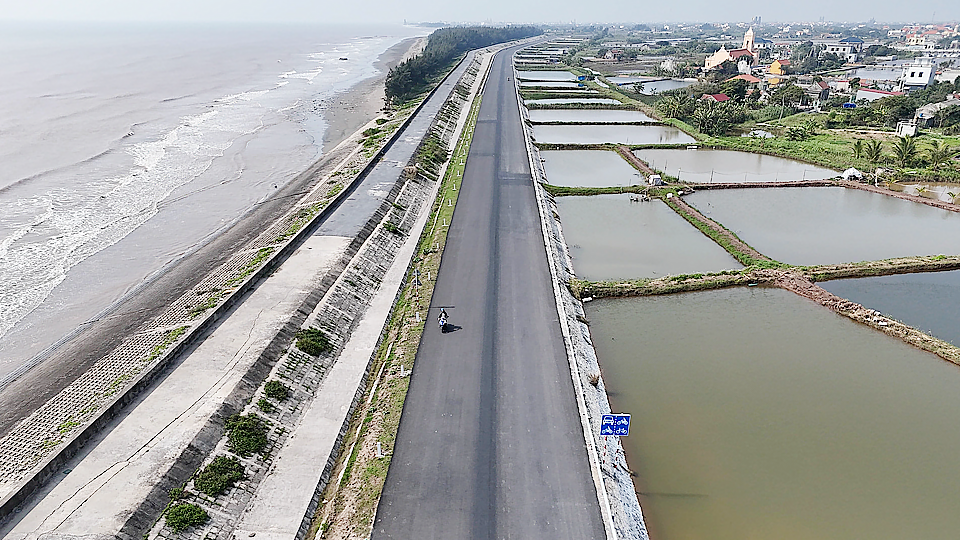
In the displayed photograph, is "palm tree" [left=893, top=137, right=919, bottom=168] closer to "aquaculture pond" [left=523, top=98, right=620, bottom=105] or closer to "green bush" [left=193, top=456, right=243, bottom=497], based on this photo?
"aquaculture pond" [left=523, top=98, right=620, bottom=105]

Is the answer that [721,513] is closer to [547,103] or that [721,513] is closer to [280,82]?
[547,103]

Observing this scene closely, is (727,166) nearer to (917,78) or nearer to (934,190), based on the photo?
(934,190)

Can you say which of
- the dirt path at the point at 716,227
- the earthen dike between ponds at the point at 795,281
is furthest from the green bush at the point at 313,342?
the dirt path at the point at 716,227

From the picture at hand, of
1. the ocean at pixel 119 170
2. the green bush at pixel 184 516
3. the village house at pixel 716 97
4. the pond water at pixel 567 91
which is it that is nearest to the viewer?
the green bush at pixel 184 516

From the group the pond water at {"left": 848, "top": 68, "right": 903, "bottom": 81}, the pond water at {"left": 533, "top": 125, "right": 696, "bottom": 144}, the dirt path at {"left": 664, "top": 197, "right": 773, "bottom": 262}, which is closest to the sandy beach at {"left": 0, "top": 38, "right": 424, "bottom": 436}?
the pond water at {"left": 533, "top": 125, "right": 696, "bottom": 144}

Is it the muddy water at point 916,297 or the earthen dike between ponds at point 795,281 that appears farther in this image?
the muddy water at point 916,297

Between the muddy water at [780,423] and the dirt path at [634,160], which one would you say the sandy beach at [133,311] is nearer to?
the muddy water at [780,423]

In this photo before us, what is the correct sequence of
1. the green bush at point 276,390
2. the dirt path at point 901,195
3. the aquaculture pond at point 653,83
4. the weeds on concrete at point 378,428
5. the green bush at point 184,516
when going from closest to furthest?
the green bush at point 184,516, the weeds on concrete at point 378,428, the green bush at point 276,390, the dirt path at point 901,195, the aquaculture pond at point 653,83

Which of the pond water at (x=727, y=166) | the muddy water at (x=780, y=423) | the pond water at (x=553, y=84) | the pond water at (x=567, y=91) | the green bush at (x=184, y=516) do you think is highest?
the pond water at (x=553, y=84)
